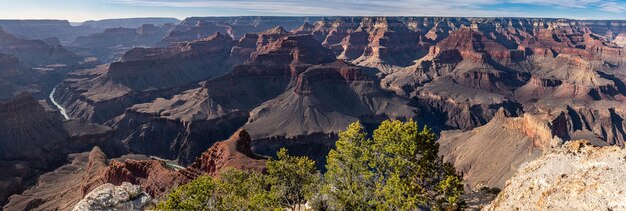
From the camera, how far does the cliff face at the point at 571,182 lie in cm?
2395

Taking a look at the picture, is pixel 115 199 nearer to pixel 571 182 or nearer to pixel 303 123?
pixel 571 182

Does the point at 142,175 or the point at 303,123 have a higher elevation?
the point at 142,175

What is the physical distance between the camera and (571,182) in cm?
2627

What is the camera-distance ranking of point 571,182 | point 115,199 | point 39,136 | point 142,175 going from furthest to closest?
point 39,136 → point 142,175 → point 115,199 → point 571,182

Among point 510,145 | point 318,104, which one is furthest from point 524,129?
point 318,104

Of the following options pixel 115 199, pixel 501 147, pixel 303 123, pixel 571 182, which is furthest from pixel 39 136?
pixel 571 182

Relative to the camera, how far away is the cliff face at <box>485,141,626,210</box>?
24.0 m

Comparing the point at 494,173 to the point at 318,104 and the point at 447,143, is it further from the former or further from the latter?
the point at 318,104

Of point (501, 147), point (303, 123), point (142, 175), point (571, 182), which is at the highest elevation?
point (571, 182)

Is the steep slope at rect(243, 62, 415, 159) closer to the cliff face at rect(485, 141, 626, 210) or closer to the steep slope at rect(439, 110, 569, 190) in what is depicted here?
the steep slope at rect(439, 110, 569, 190)

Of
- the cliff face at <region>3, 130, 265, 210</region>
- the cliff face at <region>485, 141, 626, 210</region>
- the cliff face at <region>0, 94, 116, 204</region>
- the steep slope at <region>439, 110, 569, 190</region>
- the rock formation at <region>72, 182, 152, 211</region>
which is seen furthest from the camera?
the cliff face at <region>0, 94, 116, 204</region>

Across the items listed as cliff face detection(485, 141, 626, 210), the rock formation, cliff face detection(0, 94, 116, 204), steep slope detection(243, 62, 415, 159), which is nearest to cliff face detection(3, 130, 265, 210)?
the rock formation

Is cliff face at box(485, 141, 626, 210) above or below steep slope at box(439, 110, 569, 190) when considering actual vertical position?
above

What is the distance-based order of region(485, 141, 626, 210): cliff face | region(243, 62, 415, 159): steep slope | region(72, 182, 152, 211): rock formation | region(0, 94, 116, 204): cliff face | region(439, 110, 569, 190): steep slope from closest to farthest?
1. region(485, 141, 626, 210): cliff face
2. region(72, 182, 152, 211): rock formation
3. region(439, 110, 569, 190): steep slope
4. region(0, 94, 116, 204): cliff face
5. region(243, 62, 415, 159): steep slope
